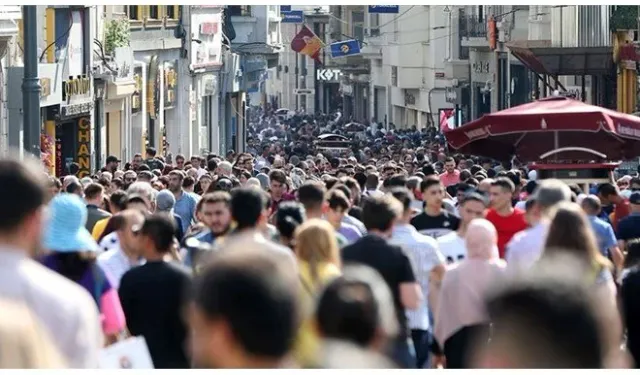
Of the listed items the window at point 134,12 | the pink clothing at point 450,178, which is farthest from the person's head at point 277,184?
the window at point 134,12

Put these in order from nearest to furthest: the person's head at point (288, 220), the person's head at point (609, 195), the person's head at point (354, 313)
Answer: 1. the person's head at point (354, 313)
2. the person's head at point (288, 220)
3. the person's head at point (609, 195)

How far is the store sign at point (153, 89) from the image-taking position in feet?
151

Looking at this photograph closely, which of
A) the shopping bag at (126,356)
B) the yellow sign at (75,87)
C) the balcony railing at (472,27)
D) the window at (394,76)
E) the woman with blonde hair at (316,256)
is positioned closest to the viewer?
the shopping bag at (126,356)

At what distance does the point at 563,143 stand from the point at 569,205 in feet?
35.3

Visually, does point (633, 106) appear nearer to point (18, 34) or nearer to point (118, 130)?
point (118, 130)

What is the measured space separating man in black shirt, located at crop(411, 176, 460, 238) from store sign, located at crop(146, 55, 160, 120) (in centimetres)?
3258

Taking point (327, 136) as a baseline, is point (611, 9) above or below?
above

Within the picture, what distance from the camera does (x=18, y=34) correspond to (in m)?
31.0

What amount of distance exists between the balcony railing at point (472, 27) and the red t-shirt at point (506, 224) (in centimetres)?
5208

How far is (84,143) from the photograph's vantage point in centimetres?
3800

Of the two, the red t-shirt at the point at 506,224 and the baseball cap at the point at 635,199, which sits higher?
the baseball cap at the point at 635,199

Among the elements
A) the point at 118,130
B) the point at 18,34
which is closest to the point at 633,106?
the point at 118,130

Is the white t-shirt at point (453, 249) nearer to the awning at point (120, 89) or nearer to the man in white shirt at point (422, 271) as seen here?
the man in white shirt at point (422, 271)

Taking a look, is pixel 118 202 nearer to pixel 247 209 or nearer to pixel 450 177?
pixel 247 209
